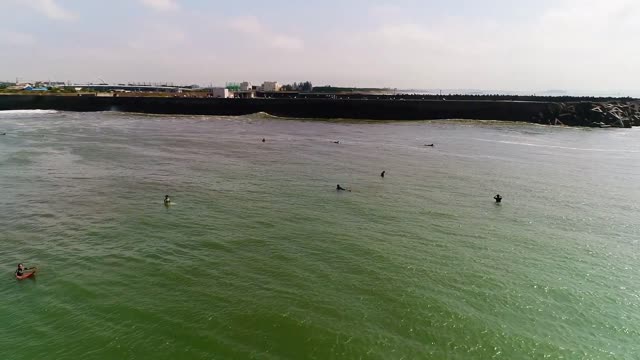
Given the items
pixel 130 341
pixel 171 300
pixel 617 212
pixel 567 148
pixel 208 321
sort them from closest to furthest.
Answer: pixel 130 341 < pixel 208 321 < pixel 171 300 < pixel 617 212 < pixel 567 148

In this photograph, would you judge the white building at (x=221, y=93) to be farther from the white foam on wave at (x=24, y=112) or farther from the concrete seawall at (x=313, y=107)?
the white foam on wave at (x=24, y=112)

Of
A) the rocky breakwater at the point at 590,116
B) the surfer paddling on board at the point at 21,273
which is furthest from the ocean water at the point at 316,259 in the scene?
the rocky breakwater at the point at 590,116

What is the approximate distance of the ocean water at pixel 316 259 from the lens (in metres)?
14.9

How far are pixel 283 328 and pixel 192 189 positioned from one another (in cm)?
2013

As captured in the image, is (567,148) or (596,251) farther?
(567,148)

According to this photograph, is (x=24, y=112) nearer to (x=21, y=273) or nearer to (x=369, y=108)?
(x=369, y=108)

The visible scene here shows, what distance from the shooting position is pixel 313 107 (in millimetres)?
92875

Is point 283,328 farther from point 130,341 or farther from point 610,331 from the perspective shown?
point 610,331

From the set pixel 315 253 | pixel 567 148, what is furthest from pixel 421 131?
pixel 315 253

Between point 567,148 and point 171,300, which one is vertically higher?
point 567,148

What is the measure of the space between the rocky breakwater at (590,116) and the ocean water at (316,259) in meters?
45.0

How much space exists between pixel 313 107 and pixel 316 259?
74686mm

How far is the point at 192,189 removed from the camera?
3300 centimetres

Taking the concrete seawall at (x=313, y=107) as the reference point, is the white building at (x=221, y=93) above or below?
above
